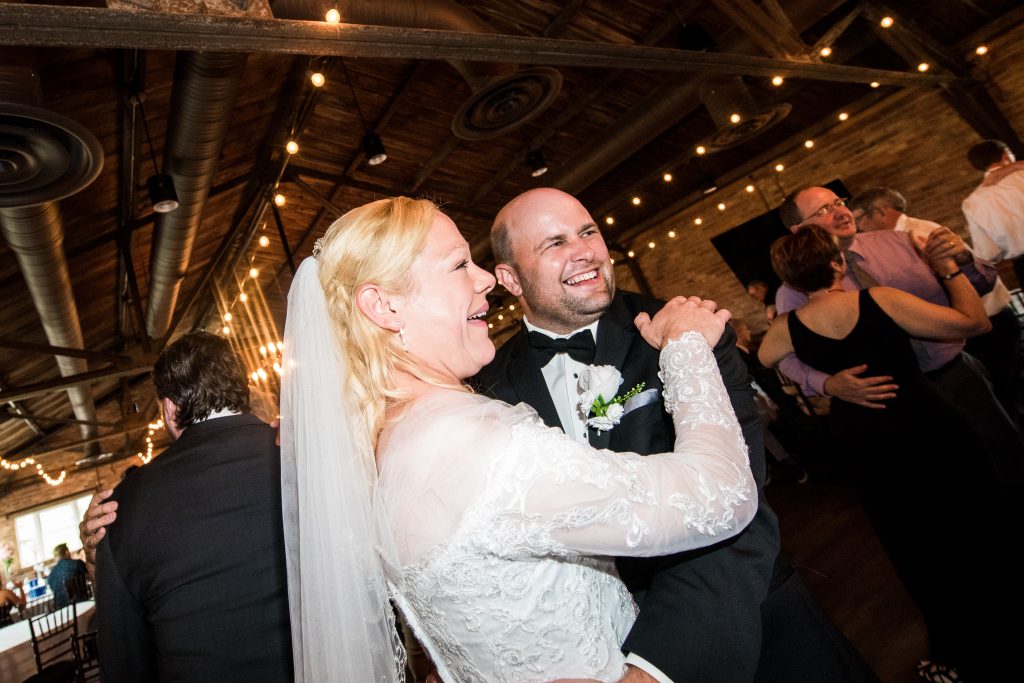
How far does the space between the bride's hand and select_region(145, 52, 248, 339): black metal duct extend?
3.55 m

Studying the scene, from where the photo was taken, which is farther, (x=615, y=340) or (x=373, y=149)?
(x=373, y=149)

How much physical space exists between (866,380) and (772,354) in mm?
517

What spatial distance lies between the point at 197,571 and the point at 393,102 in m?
5.82

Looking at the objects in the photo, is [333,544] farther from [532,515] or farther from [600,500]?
[600,500]

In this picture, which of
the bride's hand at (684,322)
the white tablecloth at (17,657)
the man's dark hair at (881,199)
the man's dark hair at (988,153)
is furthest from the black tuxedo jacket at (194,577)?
the man's dark hair at (988,153)

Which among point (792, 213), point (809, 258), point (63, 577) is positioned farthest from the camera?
point (63, 577)

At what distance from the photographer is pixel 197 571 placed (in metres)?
1.81

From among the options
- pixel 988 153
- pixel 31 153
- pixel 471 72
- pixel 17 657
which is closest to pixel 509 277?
pixel 31 153

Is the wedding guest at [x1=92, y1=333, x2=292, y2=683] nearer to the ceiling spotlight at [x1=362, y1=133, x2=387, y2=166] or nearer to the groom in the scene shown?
the groom

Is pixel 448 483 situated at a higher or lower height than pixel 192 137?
lower

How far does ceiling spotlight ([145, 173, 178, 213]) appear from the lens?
4242mm

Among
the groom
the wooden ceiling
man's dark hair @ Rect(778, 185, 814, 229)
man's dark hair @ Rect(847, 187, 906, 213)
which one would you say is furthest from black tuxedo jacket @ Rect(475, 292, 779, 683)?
man's dark hair @ Rect(847, 187, 906, 213)

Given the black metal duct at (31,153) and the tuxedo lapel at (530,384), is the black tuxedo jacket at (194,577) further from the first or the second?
the black metal duct at (31,153)

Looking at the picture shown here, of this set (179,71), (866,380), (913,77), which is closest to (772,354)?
(866,380)
